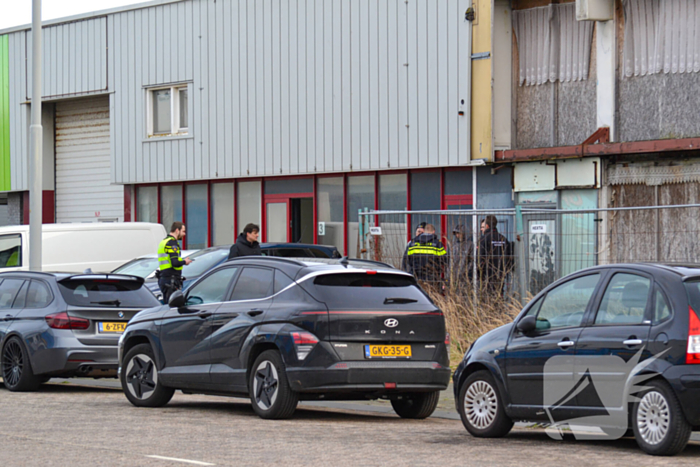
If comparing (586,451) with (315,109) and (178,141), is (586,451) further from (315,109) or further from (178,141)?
(178,141)

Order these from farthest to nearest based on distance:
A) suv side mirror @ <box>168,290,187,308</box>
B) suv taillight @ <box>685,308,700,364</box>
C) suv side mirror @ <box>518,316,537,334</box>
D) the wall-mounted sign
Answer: the wall-mounted sign → suv side mirror @ <box>168,290,187,308</box> → suv side mirror @ <box>518,316,537,334</box> → suv taillight @ <box>685,308,700,364</box>

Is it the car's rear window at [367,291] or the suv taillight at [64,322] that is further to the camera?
the suv taillight at [64,322]

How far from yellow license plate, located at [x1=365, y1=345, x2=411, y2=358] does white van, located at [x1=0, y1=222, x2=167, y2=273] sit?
464 inches

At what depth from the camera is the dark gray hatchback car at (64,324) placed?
13180 millimetres

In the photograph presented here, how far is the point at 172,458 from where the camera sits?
309 inches

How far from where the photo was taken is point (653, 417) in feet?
25.1

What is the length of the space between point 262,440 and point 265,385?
56.6 inches

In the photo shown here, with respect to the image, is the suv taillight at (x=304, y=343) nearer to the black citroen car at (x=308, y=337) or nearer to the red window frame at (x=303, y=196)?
the black citroen car at (x=308, y=337)

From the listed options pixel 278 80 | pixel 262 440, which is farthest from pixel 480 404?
pixel 278 80

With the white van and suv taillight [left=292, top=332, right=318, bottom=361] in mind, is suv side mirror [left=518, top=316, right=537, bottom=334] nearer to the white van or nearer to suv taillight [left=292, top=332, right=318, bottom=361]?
suv taillight [left=292, top=332, right=318, bottom=361]

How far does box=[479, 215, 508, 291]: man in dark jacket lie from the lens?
47.8ft

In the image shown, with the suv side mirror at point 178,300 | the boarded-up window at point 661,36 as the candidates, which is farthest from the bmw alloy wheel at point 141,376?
the boarded-up window at point 661,36

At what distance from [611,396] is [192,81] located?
67.2 ft

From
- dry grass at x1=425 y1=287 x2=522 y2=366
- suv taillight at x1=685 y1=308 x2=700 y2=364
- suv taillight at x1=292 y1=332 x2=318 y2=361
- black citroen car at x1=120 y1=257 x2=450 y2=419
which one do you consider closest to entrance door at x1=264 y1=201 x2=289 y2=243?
dry grass at x1=425 y1=287 x2=522 y2=366
